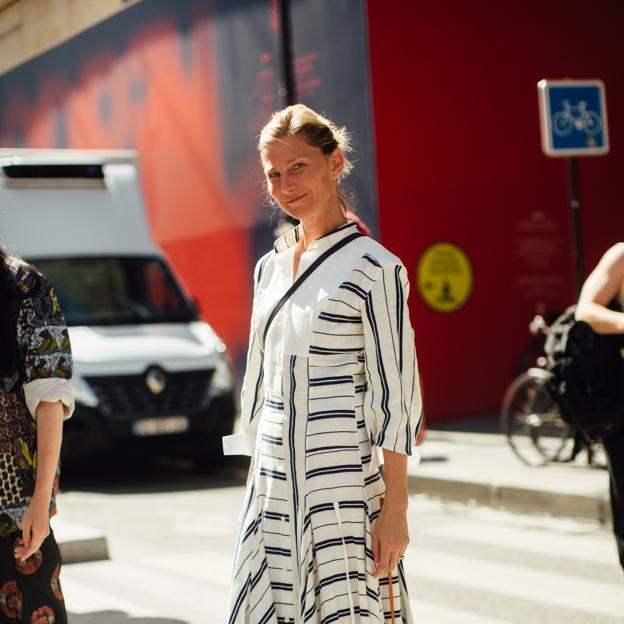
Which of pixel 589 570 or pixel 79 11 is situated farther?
→ pixel 79 11

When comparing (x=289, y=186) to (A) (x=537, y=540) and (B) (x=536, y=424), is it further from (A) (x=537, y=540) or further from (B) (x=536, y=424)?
(B) (x=536, y=424)

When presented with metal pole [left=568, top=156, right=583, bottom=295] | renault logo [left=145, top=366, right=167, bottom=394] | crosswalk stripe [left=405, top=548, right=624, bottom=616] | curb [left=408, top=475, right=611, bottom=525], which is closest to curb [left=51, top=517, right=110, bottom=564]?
crosswalk stripe [left=405, top=548, right=624, bottom=616]

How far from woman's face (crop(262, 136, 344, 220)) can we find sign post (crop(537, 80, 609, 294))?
683 cm

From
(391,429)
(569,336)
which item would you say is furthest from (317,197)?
(569,336)

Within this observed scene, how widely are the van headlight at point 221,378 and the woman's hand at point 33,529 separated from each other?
8156mm

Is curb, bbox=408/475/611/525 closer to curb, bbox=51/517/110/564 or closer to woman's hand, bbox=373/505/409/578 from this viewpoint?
curb, bbox=51/517/110/564

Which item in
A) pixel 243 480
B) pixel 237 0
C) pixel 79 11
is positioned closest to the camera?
pixel 243 480

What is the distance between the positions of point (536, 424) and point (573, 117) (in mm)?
2435

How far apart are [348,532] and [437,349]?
11.3 meters

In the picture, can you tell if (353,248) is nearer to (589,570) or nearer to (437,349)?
(589,570)

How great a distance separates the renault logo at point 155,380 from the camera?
1104cm

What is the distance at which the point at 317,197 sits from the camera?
318 centimetres

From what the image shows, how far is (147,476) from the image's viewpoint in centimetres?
1177

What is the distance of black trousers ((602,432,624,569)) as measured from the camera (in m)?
4.68
